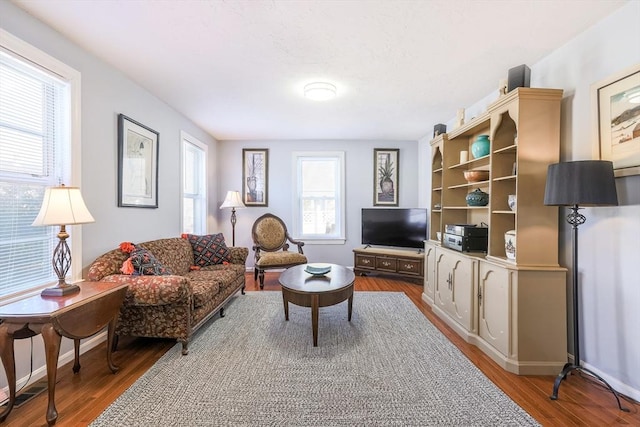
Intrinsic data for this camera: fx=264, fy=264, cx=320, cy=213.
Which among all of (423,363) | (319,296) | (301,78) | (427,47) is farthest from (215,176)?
(423,363)

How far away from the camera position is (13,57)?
5.74ft

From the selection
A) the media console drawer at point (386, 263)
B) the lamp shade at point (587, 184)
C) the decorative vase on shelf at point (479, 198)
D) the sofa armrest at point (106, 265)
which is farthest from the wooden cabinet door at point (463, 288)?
the sofa armrest at point (106, 265)

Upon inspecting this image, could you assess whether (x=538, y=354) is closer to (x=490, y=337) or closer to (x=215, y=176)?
(x=490, y=337)

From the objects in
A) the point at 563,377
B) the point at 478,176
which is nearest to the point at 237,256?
the point at 478,176

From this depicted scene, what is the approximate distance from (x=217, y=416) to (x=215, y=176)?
4191 millimetres

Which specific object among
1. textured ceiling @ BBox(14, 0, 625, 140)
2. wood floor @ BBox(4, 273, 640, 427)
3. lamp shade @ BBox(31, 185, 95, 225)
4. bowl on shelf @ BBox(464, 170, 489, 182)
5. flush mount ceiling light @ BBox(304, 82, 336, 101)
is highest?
textured ceiling @ BBox(14, 0, 625, 140)

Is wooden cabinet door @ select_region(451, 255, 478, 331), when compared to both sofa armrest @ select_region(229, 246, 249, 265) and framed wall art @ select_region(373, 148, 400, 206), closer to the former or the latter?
framed wall art @ select_region(373, 148, 400, 206)

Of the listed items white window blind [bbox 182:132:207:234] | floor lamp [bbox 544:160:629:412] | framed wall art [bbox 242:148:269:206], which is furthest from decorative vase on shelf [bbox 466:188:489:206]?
white window blind [bbox 182:132:207:234]

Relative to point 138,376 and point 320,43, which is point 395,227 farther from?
point 138,376

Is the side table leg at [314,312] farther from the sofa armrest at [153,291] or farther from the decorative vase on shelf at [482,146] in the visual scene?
the decorative vase on shelf at [482,146]

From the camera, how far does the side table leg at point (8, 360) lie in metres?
1.47

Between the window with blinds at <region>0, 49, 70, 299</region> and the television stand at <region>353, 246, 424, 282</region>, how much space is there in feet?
12.9

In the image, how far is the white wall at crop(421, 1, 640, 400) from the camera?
5.50 ft

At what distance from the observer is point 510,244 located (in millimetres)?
2121
